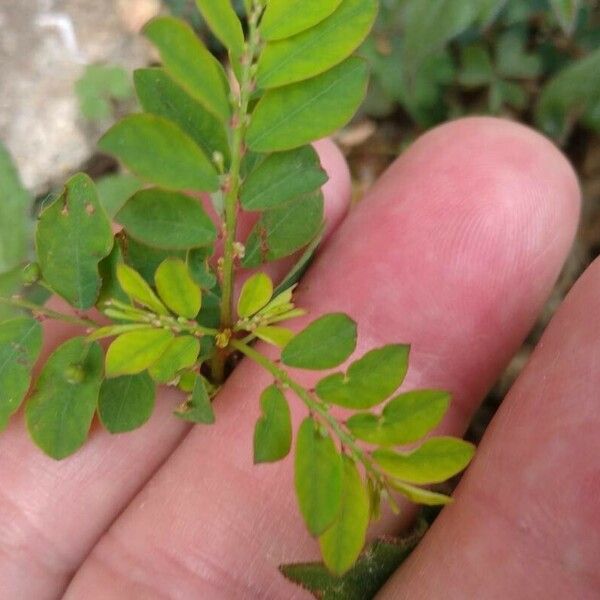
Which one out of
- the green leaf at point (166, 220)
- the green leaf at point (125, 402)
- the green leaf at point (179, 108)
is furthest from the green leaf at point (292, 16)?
the green leaf at point (125, 402)

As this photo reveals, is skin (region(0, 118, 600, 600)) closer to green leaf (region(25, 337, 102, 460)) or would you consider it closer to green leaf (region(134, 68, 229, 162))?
green leaf (region(25, 337, 102, 460))

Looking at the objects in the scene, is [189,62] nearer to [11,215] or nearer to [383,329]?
[383,329]

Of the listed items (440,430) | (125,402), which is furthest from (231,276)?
(440,430)

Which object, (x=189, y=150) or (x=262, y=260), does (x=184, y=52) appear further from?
(x=262, y=260)

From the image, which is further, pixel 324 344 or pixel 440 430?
pixel 440 430

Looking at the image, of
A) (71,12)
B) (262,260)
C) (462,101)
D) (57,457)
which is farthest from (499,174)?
(71,12)

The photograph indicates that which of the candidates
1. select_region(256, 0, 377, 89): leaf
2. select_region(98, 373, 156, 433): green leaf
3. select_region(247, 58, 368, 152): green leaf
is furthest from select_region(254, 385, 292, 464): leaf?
select_region(256, 0, 377, 89): leaf
